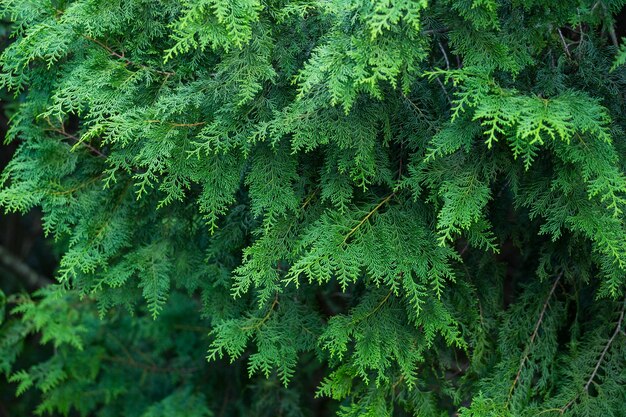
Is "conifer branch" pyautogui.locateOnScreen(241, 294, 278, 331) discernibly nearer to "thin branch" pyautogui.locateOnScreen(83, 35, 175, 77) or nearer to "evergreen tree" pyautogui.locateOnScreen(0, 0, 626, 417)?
"evergreen tree" pyautogui.locateOnScreen(0, 0, 626, 417)

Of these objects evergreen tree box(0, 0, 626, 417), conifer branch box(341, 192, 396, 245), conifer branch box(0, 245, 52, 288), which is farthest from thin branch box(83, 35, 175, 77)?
conifer branch box(0, 245, 52, 288)

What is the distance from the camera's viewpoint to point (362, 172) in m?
2.62

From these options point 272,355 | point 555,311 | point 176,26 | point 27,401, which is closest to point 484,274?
point 555,311

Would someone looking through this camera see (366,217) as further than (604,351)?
No

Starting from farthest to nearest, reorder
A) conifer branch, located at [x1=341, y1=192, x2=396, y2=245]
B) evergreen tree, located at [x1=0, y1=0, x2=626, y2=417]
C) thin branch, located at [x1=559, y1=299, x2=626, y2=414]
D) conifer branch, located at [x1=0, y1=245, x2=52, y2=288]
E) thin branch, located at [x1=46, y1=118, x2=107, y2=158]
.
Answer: conifer branch, located at [x1=0, y1=245, x2=52, y2=288], thin branch, located at [x1=46, y1=118, x2=107, y2=158], thin branch, located at [x1=559, y1=299, x2=626, y2=414], conifer branch, located at [x1=341, y1=192, x2=396, y2=245], evergreen tree, located at [x1=0, y1=0, x2=626, y2=417]

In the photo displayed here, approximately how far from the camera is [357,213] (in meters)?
2.74

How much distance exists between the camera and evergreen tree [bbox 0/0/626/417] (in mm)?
2383

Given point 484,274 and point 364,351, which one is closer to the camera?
point 364,351

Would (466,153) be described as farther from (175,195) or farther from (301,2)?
(175,195)

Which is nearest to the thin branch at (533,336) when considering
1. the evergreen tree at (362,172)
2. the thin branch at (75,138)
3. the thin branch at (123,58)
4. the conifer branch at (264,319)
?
the evergreen tree at (362,172)

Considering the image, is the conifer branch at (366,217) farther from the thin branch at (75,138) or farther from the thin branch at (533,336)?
the thin branch at (75,138)

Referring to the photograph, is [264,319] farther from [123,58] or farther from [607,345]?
[607,345]

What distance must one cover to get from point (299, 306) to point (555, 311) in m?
1.34

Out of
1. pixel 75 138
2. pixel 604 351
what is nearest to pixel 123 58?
pixel 75 138
